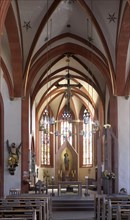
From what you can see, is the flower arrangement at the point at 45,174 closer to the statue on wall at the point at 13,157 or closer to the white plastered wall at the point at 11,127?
the white plastered wall at the point at 11,127

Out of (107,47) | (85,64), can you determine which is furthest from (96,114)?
(107,47)

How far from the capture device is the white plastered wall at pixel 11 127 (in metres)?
21.2

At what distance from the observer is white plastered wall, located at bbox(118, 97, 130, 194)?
2133cm

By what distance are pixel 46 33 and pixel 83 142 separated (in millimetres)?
17735

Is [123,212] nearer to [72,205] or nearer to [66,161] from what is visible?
[72,205]

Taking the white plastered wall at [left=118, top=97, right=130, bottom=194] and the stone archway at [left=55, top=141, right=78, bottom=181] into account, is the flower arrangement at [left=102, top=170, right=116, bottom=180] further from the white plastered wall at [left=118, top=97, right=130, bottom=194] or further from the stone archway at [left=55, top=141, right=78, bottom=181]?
the stone archway at [left=55, top=141, right=78, bottom=181]

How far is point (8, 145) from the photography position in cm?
2131

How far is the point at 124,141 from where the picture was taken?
21.5 metres

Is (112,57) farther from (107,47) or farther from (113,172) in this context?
(113,172)

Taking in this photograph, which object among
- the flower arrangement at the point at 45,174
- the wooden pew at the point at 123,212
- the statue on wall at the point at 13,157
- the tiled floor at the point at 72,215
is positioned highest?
the statue on wall at the point at 13,157

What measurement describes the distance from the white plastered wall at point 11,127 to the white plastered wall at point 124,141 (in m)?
4.90

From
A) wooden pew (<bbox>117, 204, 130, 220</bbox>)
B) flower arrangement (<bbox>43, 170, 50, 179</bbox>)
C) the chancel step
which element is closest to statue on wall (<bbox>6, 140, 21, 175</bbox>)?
the chancel step

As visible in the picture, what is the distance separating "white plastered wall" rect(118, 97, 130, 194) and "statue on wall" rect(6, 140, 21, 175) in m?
4.91

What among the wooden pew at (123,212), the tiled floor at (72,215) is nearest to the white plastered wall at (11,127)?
the tiled floor at (72,215)
